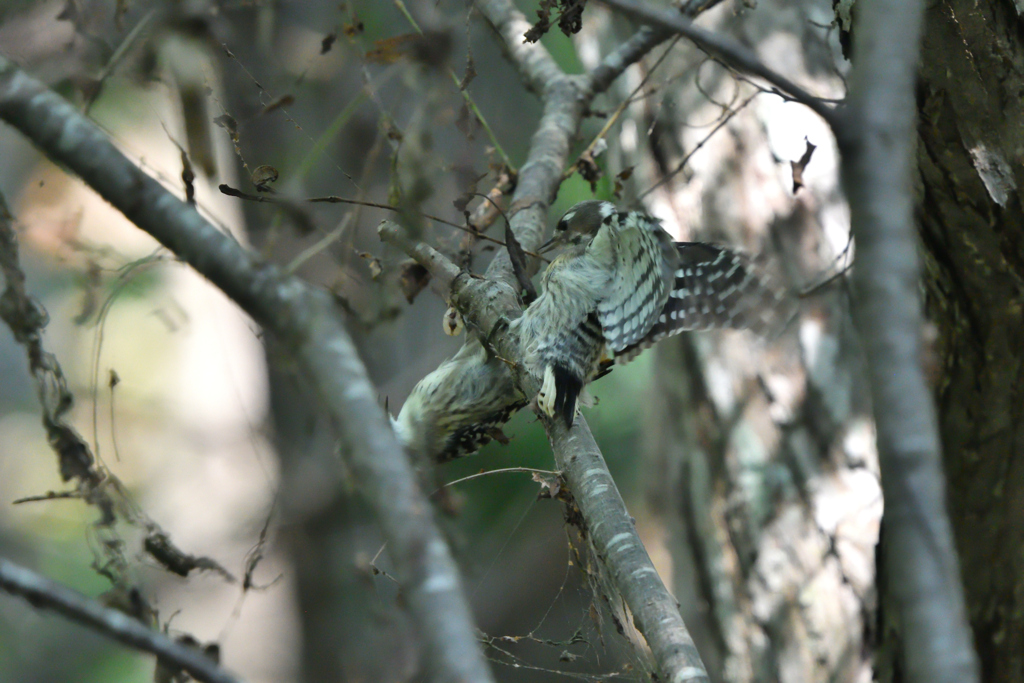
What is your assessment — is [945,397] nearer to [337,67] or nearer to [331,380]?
[331,380]

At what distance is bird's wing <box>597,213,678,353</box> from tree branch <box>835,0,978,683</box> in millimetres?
1482

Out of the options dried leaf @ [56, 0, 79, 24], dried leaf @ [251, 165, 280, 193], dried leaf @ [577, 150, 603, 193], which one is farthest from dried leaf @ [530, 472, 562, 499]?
dried leaf @ [56, 0, 79, 24]

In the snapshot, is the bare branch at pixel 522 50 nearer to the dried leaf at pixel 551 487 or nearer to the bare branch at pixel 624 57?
the bare branch at pixel 624 57

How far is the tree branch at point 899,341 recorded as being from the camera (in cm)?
61

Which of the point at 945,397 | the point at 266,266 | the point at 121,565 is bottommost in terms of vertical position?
the point at 121,565

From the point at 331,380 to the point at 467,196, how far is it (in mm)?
1329

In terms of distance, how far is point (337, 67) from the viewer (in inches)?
159

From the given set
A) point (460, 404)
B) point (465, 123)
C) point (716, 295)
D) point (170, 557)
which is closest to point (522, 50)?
point (465, 123)

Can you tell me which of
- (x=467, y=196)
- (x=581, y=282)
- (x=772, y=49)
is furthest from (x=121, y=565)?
(x=772, y=49)

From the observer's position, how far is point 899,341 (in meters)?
0.67

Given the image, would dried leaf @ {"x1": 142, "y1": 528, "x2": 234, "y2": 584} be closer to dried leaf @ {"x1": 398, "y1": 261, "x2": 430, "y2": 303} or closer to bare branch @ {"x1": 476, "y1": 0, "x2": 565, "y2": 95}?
dried leaf @ {"x1": 398, "y1": 261, "x2": 430, "y2": 303}

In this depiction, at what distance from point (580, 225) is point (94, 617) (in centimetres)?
232

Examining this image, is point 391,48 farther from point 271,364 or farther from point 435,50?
point 271,364

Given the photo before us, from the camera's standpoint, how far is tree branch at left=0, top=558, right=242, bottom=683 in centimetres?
76
